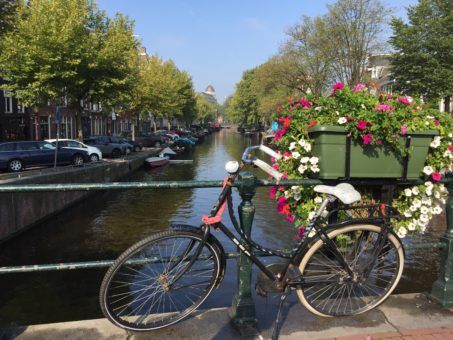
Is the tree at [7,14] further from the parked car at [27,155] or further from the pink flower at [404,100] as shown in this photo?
the pink flower at [404,100]

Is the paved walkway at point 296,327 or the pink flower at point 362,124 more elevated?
the pink flower at point 362,124

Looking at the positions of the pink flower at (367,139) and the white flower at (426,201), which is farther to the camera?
the white flower at (426,201)

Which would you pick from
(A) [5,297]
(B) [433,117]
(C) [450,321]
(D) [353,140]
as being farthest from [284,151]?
(A) [5,297]

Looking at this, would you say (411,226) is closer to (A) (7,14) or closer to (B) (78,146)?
(A) (7,14)

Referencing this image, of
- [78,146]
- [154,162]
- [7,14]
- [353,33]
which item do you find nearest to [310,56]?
[353,33]

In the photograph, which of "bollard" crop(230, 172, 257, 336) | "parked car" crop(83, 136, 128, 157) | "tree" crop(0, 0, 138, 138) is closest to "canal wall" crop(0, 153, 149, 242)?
"tree" crop(0, 0, 138, 138)

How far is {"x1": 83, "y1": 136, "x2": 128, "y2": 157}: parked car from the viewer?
29.6 meters

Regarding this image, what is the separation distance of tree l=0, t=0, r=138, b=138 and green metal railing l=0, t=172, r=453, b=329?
2044 centimetres

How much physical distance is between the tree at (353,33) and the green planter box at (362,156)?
34.5 metres

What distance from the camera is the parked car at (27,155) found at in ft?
58.7

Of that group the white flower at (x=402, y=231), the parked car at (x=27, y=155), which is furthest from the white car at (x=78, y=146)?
the white flower at (x=402, y=231)

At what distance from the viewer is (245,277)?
302 cm

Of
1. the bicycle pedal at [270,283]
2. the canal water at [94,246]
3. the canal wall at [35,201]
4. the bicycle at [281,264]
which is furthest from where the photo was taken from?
the canal wall at [35,201]

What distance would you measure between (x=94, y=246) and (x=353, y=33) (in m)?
32.3
